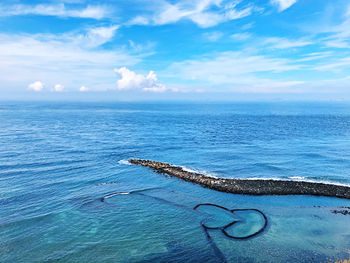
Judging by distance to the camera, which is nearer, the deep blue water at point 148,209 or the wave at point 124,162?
the deep blue water at point 148,209

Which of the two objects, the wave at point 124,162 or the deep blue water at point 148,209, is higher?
the wave at point 124,162

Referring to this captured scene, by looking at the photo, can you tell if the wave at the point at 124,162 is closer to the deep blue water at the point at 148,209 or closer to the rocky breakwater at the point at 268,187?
the deep blue water at the point at 148,209

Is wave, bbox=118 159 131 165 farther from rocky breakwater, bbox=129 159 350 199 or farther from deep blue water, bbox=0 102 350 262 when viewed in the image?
rocky breakwater, bbox=129 159 350 199

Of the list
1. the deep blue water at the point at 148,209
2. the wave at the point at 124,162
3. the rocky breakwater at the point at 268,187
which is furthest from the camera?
the wave at the point at 124,162

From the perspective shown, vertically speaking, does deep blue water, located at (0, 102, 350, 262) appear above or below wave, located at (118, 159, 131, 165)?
below

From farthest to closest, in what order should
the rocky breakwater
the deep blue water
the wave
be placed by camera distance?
the wave → the rocky breakwater → the deep blue water

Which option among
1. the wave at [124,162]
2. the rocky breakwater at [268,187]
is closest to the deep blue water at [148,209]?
the wave at [124,162]

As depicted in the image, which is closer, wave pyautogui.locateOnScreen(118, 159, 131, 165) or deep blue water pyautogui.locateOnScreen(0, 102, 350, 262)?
deep blue water pyautogui.locateOnScreen(0, 102, 350, 262)

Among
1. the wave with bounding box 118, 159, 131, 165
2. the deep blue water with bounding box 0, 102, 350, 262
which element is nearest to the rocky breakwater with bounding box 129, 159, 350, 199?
the deep blue water with bounding box 0, 102, 350, 262

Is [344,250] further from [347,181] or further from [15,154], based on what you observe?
[15,154]

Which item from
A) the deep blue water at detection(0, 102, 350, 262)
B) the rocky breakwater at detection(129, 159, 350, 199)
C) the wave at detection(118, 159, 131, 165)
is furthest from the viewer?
the wave at detection(118, 159, 131, 165)

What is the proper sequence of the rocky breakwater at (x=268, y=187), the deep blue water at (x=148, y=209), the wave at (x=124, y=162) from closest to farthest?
the deep blue water at (x=148, y=209) < the rocky breakwater at (x=268, y=187) < the wave at (x=124, y=162)
